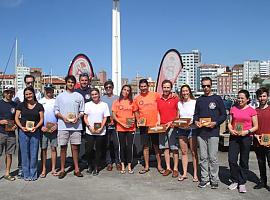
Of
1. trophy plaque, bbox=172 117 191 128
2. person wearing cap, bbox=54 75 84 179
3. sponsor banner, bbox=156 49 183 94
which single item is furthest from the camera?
sponsor banner, bbox=156 49 183 94

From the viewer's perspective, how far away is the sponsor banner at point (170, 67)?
31.5 ft

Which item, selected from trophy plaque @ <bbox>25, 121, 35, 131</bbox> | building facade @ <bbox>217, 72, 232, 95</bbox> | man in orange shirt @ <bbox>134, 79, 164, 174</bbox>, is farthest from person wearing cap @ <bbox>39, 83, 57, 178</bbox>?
building facade @ <bbox>217, 72, 232, 95</bbox>

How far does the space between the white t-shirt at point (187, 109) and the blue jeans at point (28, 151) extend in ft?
8.99

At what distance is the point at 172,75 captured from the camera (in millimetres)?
9727

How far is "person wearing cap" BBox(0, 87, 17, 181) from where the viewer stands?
21.2 ft

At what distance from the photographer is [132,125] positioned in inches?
273

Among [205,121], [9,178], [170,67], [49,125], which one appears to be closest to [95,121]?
[49,125]

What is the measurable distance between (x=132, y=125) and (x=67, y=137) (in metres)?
1.30

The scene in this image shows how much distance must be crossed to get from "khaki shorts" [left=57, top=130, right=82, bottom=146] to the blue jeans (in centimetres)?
43

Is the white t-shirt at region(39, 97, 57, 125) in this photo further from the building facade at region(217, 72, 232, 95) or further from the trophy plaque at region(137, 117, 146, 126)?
the building facade at region(217, 72, 232, 95)

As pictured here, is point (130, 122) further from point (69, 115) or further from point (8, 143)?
point (8, 143)

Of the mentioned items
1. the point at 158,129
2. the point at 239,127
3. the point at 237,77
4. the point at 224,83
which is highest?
the point at 237,77

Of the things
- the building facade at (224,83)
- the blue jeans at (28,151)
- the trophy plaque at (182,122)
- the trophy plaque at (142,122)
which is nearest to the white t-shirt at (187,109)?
the trophy plaque at (182,122)

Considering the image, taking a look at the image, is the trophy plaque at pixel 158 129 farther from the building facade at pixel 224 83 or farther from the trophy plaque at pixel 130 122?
the building facade at pixel 224 83
